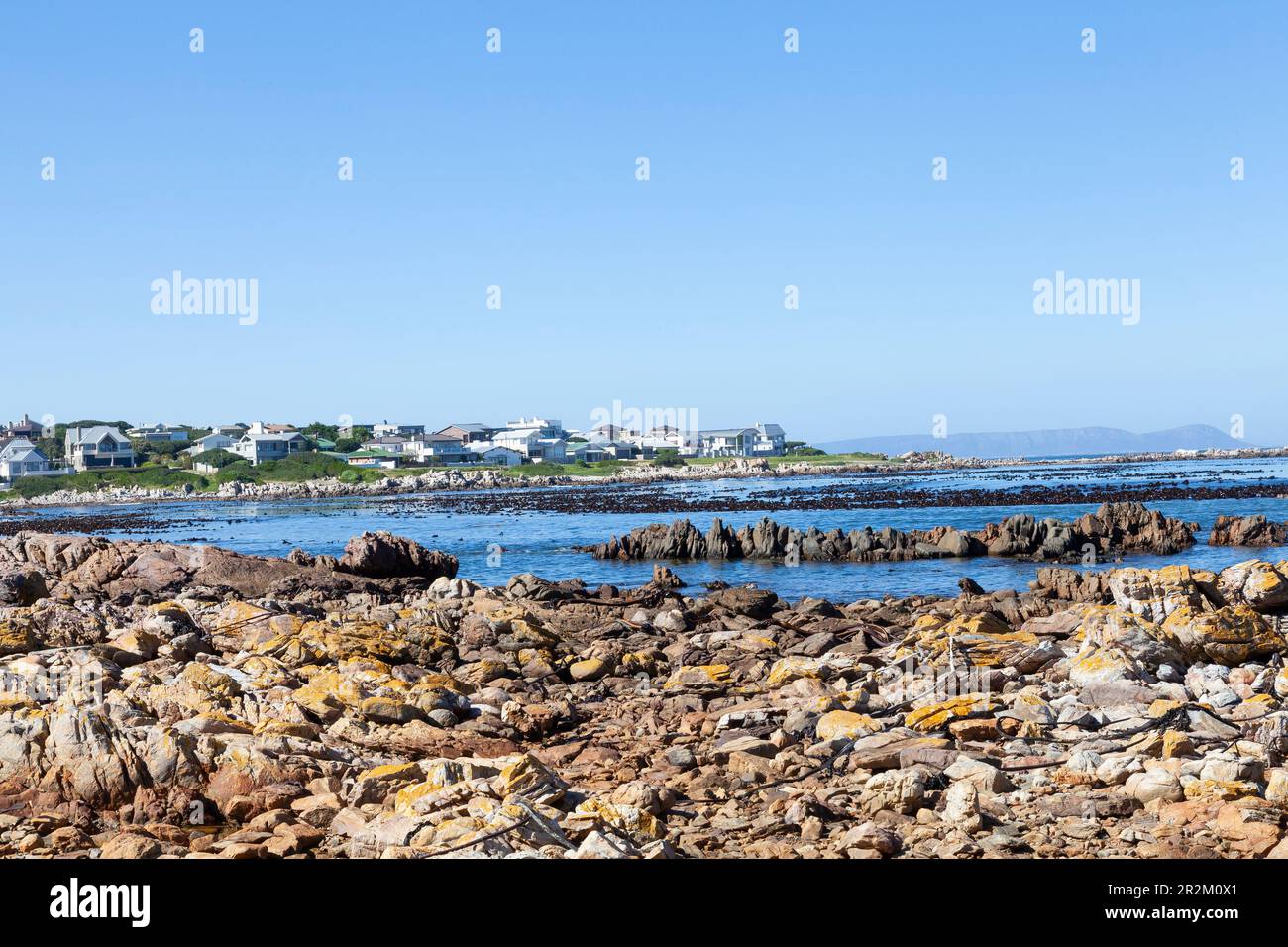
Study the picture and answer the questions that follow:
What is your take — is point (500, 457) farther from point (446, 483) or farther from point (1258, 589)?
point (1258, 589)

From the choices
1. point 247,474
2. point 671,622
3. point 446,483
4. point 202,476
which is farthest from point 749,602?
point 202,476

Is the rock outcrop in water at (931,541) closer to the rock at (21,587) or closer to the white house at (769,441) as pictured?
the rock at (21,587)

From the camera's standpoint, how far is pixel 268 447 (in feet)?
411

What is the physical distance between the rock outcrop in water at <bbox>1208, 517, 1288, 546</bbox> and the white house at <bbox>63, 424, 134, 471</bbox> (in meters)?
110

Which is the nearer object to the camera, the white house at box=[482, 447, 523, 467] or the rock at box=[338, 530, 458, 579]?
the rock at box=[338, 530, 458, 579]

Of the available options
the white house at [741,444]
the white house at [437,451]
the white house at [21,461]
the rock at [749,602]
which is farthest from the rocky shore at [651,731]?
the white house at [741,444]

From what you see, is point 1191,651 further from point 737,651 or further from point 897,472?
point 897,472

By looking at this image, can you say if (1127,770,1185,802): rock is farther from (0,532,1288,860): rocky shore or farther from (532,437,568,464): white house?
(532,437,568,464): white house

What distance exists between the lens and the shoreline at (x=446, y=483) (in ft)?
316

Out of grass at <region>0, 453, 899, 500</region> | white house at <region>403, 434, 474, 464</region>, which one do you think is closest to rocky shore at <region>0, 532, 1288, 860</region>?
grass at <region>0, 453, 899, 500</region>

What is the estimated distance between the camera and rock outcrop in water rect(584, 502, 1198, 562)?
1460 inches

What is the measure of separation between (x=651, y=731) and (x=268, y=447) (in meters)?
122
